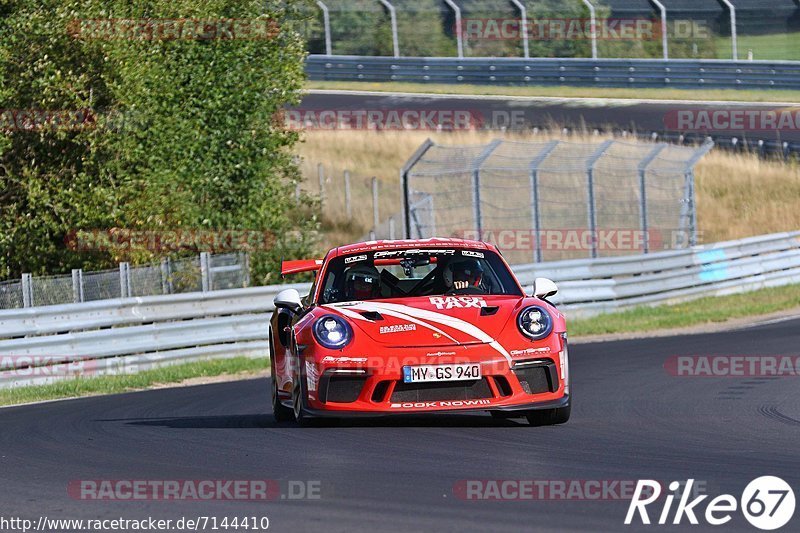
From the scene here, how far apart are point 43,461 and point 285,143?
16037 mm

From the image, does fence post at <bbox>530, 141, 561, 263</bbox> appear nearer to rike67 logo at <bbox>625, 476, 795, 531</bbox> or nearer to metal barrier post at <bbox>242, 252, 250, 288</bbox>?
metal barrier post at <bbox>242, 252, 250, 288</bbox>

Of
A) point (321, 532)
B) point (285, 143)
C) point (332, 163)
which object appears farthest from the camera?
point (332, 163)

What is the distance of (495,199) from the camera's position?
3312 cm

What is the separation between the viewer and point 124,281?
17.7 m

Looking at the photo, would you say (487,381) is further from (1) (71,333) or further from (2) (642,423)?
(1) (71,333)

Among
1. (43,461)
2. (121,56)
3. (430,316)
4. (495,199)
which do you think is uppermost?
(121,56)

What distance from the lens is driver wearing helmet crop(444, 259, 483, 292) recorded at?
991 centimetres

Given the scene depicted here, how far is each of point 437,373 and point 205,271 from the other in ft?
34.7

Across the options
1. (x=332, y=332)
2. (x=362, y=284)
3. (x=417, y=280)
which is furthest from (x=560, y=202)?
(x=332, y=332)

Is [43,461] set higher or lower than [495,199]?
higher

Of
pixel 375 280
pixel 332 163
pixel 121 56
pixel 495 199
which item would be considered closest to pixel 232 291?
pixel 121 56

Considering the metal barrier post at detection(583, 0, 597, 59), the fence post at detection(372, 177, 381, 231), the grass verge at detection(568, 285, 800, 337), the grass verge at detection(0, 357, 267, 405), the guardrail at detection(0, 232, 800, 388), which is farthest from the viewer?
the metal barrier post at detection(583, 0, 597, 59)

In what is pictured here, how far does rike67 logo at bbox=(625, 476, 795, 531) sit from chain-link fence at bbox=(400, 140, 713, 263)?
51.4 ft

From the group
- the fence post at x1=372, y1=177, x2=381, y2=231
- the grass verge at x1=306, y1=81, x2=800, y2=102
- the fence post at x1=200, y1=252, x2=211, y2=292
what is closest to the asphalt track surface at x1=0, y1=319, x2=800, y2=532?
the fence post at x1=200, y1=252, x2=211, y2=292
